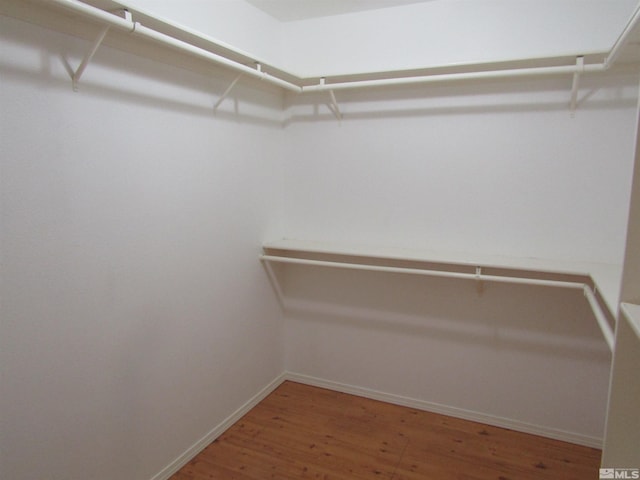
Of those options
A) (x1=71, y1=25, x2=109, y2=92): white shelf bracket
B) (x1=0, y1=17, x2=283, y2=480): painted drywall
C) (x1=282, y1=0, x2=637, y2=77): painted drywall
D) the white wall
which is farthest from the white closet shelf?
(x1=71, y1=25, x2=109, y2=92): white shelf bracket

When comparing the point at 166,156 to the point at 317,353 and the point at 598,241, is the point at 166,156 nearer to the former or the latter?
the point at 317,353

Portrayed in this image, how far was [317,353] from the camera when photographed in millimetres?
3012

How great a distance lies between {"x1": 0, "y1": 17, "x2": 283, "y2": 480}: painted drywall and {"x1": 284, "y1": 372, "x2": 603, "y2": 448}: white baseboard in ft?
2.09

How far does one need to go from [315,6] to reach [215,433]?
264cm

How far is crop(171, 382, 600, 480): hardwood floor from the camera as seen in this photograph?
83.4 inches

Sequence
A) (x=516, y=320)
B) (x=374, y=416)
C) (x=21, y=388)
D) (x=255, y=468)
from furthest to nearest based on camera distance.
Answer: (x=374, y=416)
(x=516, y=320)
(x=255, y=468)
(x=21, y=388)

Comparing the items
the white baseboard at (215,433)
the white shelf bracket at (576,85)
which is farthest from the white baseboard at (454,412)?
the white shelf bracket at (576,85)

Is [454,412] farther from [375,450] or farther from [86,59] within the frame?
[86,59]

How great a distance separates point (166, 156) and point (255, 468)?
5.47ft

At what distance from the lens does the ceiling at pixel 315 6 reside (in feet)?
7.98

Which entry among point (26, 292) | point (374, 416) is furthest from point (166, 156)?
point (374, 416)

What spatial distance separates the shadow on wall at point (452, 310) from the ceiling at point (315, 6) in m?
1.67

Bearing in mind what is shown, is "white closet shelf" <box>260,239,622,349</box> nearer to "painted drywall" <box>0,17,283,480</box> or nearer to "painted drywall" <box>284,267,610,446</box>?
"painted drywall" <box>284,267,610,446</box>

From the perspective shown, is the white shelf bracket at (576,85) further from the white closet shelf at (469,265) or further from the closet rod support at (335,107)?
the closet rod support at (335,107)
